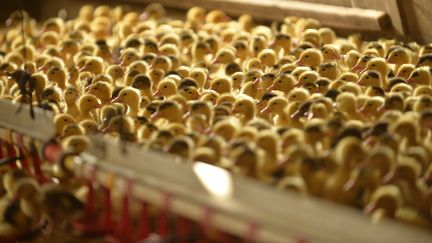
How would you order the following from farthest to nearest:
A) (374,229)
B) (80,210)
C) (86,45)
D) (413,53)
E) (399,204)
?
(86,45), (413,53), (80,210), (399,204), (374,229)

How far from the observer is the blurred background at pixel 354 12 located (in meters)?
2.45

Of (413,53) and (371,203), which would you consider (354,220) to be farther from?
(413,53)

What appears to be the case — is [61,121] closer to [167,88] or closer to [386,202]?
[167,88]

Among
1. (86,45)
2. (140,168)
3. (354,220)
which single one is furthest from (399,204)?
(86,45)

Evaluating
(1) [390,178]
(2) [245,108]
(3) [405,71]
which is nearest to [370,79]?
(3) [405,71]

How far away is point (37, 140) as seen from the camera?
1601mm

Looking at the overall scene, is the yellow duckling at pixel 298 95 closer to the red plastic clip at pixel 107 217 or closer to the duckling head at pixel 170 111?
the duckling head at pixel 170 111

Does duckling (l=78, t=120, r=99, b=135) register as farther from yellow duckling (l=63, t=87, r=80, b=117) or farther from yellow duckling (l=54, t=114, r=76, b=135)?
yellow duckling (l=63, t=87, r=80, b=117)

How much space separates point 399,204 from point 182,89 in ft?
2.71

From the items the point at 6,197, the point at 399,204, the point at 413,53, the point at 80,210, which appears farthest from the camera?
the point at 413,53

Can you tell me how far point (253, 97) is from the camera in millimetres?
2004

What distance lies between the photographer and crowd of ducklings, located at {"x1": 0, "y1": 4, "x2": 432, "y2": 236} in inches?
54.5

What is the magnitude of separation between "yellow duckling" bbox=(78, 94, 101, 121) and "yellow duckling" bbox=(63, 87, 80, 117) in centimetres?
4

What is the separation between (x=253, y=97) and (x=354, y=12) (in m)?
0.79
